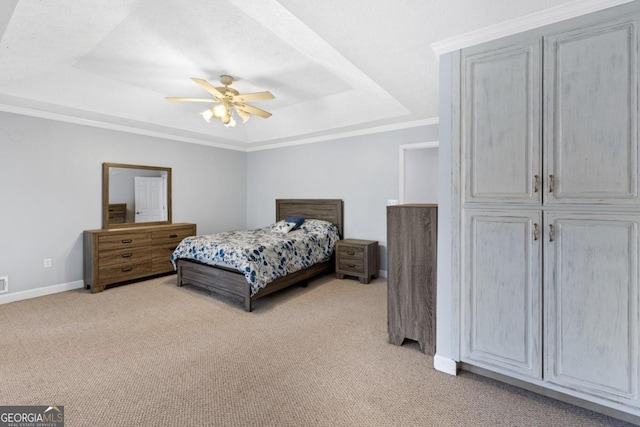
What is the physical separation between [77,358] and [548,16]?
3.88 metres

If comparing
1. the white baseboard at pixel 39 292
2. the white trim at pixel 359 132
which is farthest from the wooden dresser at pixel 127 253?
the white trim at pixel 359 132

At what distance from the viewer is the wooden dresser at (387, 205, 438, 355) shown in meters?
2.30

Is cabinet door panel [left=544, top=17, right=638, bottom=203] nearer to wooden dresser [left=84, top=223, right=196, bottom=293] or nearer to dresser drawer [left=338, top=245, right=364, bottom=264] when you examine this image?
dresser drawer [left=338, top=245, right=364, bottom=264]

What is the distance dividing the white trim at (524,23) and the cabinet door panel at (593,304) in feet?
3.61

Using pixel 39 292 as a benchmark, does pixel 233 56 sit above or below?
above

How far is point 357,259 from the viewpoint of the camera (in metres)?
4.35

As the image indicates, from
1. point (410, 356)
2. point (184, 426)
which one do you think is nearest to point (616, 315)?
point (410, 356)

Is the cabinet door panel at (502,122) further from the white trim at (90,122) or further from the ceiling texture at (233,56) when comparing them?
the white trim at (90,122)

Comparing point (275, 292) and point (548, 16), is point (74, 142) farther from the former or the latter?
point (548, 16)

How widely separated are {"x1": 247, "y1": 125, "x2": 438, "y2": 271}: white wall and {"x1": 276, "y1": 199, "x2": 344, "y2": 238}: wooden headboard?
0.10 metres

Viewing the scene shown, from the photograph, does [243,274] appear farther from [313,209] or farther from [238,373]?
[313,209]

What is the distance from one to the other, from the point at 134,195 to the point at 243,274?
8.29 feet

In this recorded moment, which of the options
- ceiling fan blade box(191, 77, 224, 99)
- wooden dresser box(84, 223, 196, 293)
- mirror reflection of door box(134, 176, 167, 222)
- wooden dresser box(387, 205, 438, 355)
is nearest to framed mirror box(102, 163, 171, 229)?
mirror reflection of door box(134, 176, 167, 222)

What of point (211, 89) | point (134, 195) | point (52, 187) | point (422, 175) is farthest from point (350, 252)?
point (52, 187)
